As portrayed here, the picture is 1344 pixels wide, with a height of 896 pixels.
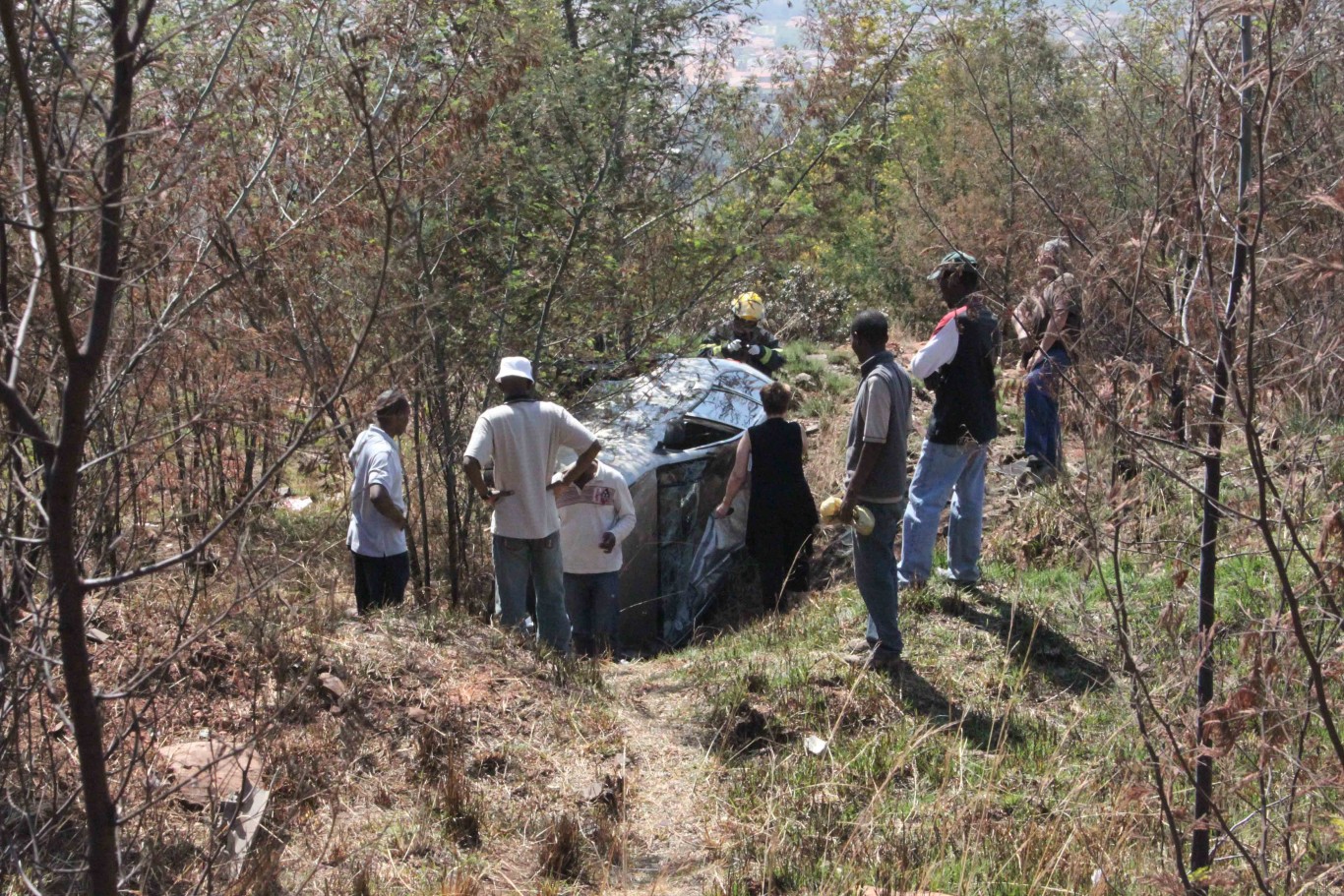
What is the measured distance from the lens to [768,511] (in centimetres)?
789

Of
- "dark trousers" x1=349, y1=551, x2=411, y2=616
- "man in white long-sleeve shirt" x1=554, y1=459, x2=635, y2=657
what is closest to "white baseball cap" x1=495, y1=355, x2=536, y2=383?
Answer: "man in white long-sleeve shirt" x1=554, y1=459, x2=635, y2=657

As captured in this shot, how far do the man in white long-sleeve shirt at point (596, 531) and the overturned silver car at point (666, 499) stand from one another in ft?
2.31

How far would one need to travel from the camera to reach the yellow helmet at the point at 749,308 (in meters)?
10.1

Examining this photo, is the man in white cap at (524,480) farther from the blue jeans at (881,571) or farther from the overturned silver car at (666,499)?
the blue jeans at (881,571)

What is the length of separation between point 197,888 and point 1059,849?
2.90m

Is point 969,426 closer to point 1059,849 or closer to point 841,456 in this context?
point 1059,849

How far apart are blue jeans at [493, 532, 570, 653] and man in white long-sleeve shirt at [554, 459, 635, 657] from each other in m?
0.45

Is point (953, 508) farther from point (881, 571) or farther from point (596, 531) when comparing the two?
point (596, 531)

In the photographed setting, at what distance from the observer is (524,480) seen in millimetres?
6680

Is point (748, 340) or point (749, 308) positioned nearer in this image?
point (749, 308)

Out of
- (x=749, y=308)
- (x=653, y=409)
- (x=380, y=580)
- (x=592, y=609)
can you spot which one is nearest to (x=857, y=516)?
(x=592, y=609)

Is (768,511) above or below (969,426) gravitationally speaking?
below

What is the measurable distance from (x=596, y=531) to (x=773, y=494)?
1217 mm

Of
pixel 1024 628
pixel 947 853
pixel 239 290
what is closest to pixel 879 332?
pixel 1024 628
